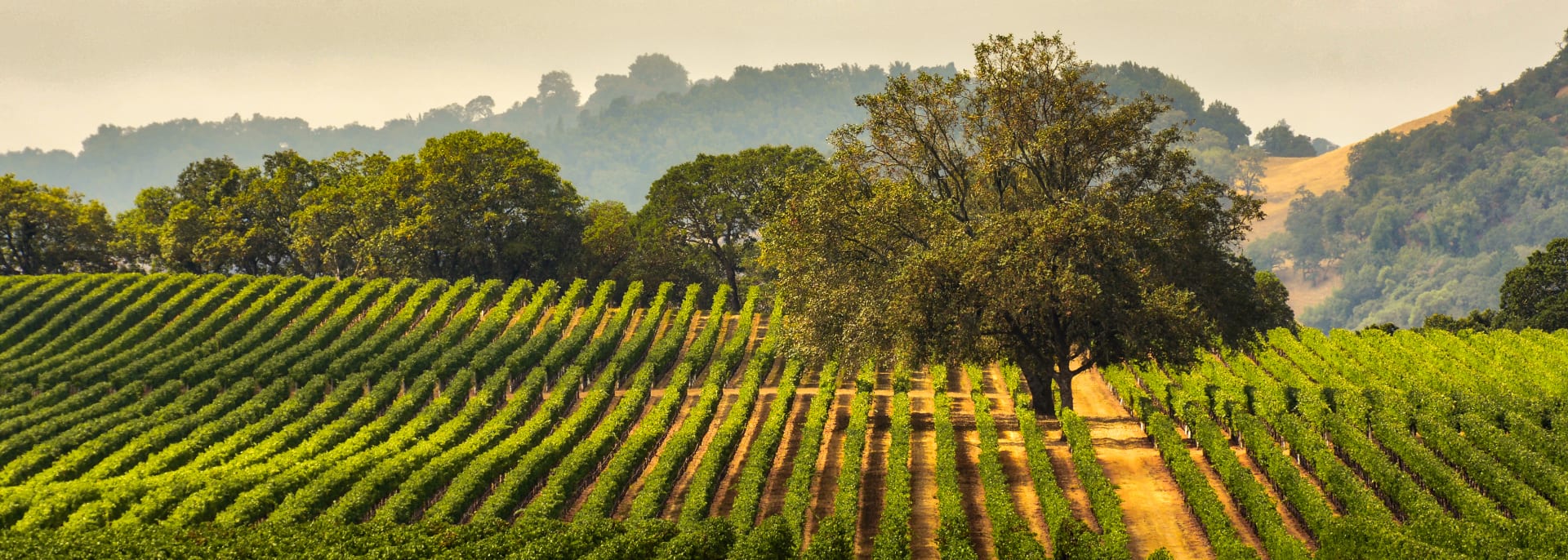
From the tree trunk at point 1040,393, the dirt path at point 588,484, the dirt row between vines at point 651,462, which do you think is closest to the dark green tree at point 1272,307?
the tree trunk at point 1040,393

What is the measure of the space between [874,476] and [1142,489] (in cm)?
931

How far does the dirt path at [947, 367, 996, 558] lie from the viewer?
34.5 metres

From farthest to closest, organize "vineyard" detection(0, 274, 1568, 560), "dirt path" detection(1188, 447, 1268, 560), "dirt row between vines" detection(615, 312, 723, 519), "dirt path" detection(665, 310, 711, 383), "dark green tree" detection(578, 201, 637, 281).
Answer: "dark green tree" detection(578, 201, 637, 281) → "dirt path" detection(665, 310, 711, 383) → "dirt row between vines" detection(615, 312, 723, 519) → "dirt path" detection(1188, 447, 1268, 560) → "vineyard" detection(0, 274, 1568, 560)

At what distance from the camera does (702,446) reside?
48906mm

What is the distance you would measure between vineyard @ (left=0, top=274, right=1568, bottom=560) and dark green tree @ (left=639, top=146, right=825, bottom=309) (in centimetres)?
1857

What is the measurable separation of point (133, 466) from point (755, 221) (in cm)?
5061

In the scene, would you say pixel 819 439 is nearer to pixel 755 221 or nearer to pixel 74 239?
pixel 755 221

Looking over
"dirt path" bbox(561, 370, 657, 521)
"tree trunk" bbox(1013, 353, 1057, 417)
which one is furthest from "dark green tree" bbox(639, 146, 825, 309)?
"tree trunk" bbox(1013, 353, 1057, 417)

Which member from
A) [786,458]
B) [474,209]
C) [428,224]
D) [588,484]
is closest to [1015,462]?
[786,458]

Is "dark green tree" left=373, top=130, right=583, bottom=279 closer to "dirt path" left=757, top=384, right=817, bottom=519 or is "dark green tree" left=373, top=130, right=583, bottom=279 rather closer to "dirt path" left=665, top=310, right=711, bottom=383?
"dirt path" left=665, top=310, right=711, bottom=383

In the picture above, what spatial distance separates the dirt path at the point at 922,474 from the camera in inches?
1350

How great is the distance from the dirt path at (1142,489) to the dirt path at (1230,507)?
45.4 inches

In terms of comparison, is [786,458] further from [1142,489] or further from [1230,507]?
[1230,507]

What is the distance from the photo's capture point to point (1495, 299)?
17950cm
